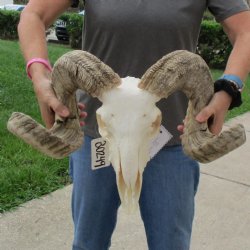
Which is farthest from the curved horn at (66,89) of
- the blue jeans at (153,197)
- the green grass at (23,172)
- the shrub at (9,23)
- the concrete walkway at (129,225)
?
the shrub at (9,23)

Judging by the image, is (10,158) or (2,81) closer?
(10,158)

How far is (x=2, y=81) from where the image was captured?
7.64 meters

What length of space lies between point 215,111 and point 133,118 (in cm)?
33

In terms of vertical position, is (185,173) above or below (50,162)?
above

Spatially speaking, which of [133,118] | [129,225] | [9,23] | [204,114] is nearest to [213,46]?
[9,23]

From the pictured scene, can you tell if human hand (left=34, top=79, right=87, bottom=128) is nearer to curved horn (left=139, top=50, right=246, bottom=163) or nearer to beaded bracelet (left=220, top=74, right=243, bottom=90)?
curved horn (left=139, top=50, right=246, bottom=163)

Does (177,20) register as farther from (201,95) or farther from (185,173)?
(185,173)

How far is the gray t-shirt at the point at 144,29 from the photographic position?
213cm

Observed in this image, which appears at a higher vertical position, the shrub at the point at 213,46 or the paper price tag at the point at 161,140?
the paper price tag at the point at 161,140

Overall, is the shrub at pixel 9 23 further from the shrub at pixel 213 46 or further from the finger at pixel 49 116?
the finger at pixel 49 116

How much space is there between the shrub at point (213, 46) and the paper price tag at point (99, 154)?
38.1 feet

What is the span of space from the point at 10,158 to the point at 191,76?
346cm

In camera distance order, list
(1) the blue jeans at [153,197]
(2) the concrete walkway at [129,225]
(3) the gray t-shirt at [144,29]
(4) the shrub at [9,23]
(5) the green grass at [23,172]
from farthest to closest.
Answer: (4) the shrub at [9,23] → (5) the green grass at [23,172] → (2) the concrete walkway at [129,225] → (1) the blue jeans at [153,197] → (3) the gray t-shirt at [144,29]

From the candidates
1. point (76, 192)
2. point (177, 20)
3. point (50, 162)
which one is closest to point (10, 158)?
point (50, 162)
